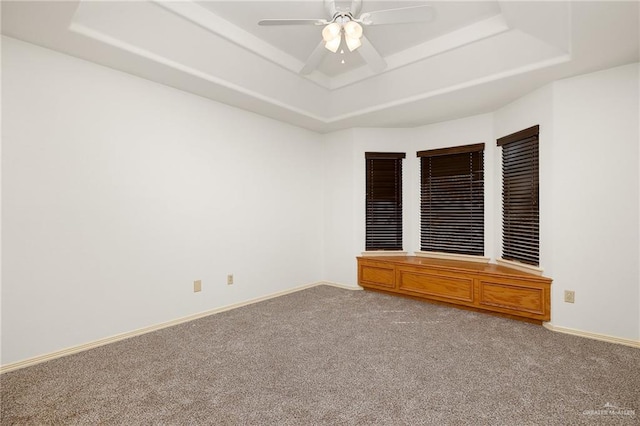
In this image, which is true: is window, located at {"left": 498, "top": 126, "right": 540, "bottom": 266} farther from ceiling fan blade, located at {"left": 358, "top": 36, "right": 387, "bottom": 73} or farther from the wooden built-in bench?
ceiling fan blade, located at {"left": 358, "top": 36, "right": 387, "bottom": 73}

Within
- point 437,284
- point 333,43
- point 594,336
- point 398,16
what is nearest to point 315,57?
point 333,43

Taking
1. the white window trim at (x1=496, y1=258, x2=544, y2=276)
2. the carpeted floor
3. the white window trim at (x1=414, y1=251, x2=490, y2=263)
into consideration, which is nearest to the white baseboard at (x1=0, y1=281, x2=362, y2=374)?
the carpeted floor

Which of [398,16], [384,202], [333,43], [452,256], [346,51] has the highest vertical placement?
[346,51]

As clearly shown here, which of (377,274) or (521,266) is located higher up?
(521,266)

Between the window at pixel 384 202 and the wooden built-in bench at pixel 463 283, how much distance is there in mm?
328

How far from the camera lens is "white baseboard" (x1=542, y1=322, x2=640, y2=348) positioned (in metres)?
2.79

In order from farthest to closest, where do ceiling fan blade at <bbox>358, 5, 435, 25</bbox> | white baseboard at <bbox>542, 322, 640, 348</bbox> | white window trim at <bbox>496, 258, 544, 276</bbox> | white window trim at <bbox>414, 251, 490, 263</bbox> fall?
white window trim at <bbox>414, 251, 490, 263</bbox> → white window trim at <bbox>496, 258, 544, 276</bbox> → white baseboard at <bbox>542, 322, 640, 348</bbox> → ceiling fan blade at <bbox>358, 5, 435, 25</bbox>

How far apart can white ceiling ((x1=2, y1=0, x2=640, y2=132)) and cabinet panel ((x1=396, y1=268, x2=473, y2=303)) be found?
2206mm

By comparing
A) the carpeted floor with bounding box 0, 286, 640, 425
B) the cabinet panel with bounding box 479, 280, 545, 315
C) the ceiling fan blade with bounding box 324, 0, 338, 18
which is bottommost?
the carpeted floor with bounding box 0, 286, 640, 425

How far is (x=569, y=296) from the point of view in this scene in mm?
3070

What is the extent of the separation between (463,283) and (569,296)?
40.2 inches

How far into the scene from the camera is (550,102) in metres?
3.19

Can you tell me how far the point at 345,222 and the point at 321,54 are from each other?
2.74 metres

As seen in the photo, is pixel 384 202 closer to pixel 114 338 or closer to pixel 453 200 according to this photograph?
pixel 453 200
